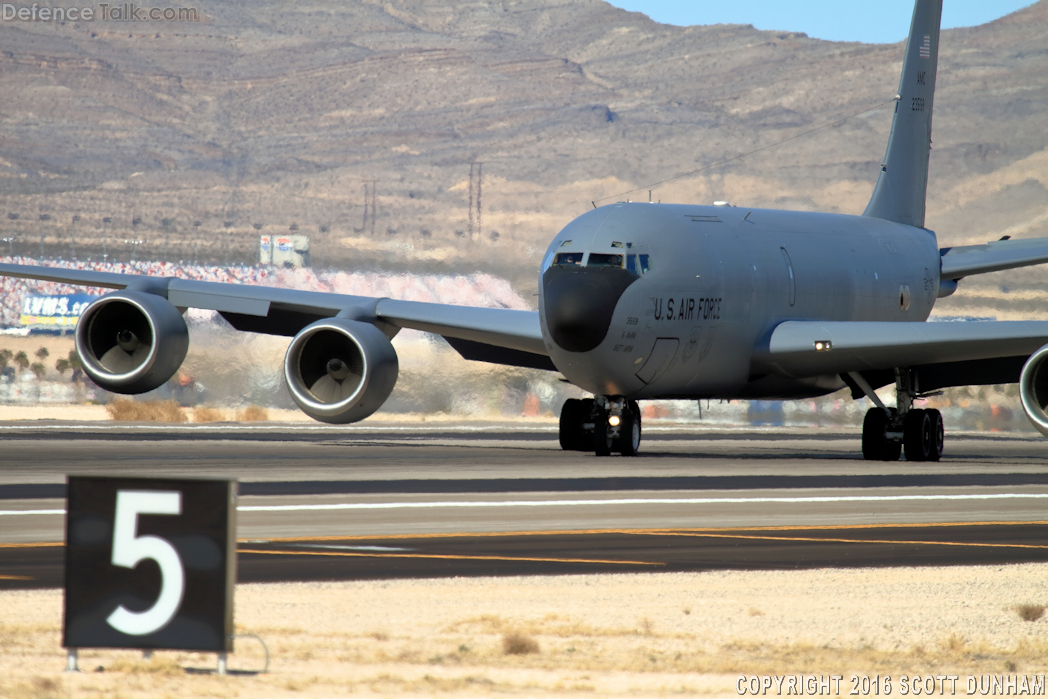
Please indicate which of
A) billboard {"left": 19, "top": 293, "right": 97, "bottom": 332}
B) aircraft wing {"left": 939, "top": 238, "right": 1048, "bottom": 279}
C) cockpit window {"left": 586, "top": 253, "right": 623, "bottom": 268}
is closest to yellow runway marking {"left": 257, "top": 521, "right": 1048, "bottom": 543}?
cockpit window {"left": 586, "top": 253, "right": 623, "bottom": 268}

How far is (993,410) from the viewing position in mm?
42969

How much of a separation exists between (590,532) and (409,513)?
238 cm

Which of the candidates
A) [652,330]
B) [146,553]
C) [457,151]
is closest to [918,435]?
[652,330]

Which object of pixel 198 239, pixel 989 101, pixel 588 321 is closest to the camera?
pixel 588 321

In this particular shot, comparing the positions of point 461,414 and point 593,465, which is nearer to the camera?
point 593,465

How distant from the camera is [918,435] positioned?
89.3ft

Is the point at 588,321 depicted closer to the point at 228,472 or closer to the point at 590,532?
the point at 228,472

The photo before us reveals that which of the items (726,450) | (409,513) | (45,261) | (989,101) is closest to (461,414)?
(726,450)

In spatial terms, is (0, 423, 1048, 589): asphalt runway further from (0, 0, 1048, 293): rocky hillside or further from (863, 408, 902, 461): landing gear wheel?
(0, 0, 1048, 293): rocky hillside

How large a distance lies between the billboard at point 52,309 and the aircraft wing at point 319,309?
1860 inches

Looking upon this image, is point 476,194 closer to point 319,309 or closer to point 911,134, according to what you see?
point 911,134

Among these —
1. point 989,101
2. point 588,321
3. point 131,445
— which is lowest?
point 131,445

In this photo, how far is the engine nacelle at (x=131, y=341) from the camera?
2717 centimetres

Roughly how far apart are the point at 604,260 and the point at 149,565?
17.2m
